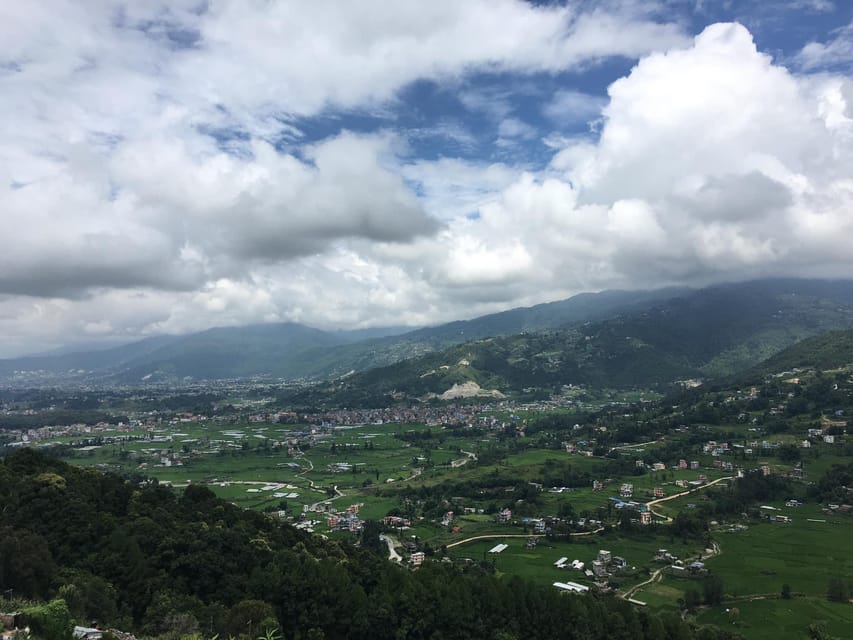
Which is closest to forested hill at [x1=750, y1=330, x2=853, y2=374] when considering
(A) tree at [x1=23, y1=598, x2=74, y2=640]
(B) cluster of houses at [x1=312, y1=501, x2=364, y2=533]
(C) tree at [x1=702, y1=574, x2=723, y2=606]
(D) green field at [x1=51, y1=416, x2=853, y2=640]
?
(D) green field at [x1=51, y1=416, x2=853, y2=640]

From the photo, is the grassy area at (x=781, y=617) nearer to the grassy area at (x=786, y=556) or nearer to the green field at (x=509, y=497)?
the green field at (x=509, y=497)

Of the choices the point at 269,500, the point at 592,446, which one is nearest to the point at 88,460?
the point at 269,500

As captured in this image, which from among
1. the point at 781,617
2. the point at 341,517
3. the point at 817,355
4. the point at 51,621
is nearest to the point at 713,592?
the point at 781,617

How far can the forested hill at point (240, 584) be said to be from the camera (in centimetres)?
2388

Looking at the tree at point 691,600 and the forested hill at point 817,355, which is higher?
the forested hill at point 817,355

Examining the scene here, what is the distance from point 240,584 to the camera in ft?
90.9

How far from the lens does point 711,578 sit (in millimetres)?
41625

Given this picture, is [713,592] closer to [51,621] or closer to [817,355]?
[51,621]

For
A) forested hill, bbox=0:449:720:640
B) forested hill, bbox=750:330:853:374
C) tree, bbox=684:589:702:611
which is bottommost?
tree, bbox=684:589:702:611

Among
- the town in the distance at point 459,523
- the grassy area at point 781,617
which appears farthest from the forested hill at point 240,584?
the grassy area at point 781,617

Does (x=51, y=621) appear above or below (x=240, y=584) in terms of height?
above

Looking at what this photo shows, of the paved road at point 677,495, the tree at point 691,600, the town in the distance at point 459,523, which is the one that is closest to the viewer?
the town in the distance at point 459,523

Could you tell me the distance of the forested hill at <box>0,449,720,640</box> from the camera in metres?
23.9

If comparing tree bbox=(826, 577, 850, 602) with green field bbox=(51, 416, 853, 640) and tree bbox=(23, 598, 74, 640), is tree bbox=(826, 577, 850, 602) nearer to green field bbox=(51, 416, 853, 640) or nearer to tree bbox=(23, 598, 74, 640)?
green field bbox=(51, 416, 853, 640)
